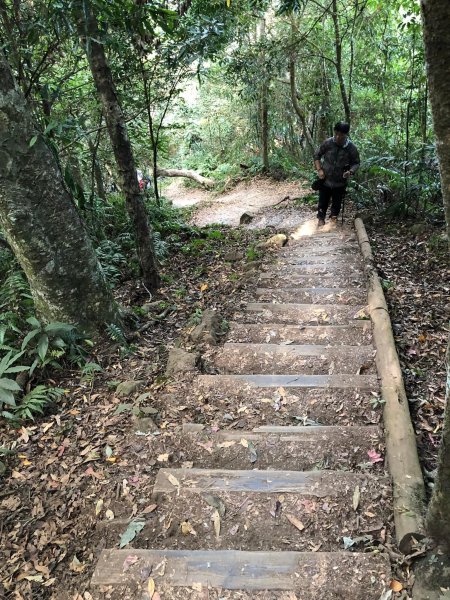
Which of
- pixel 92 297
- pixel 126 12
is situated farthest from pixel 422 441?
pixel 126 12

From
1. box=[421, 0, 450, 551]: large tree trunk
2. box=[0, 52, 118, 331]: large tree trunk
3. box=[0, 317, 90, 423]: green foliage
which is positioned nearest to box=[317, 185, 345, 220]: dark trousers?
box=[0, 52, 118, 331]: large tree trunk

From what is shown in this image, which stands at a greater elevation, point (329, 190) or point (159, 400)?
point (329, 190)

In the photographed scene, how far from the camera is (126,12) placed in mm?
4684

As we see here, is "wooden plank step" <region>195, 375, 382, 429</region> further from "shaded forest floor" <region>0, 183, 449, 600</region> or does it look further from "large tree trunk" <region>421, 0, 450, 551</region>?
"large tree trunk" <region>421, 0, 450, 551</region>

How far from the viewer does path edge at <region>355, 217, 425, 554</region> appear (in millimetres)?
2408

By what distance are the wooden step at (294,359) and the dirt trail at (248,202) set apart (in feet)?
22.2

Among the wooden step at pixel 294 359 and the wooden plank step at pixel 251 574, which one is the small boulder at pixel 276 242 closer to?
the wooden step at pixel 294 359

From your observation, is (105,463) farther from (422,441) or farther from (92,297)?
(422,441)

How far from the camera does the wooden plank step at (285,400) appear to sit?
3447 mm

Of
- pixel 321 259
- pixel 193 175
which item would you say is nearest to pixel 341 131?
pixel 321 259

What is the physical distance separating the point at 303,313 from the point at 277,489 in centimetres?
258

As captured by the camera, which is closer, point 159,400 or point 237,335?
point 159,400

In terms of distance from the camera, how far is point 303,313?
16.7 feet

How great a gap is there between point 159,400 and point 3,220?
6.72ft
